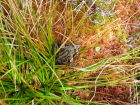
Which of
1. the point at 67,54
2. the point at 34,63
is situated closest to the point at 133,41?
the point at 67,54

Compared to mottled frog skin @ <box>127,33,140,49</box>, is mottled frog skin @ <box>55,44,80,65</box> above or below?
below

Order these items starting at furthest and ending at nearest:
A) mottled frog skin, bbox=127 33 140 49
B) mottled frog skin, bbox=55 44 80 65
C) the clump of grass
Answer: mottled frog skin, bbox=127 33 140 49 < mottled frog skin, bbox=55 44 80 65 < the clump of grass

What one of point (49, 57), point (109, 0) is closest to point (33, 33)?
point (49, 57)

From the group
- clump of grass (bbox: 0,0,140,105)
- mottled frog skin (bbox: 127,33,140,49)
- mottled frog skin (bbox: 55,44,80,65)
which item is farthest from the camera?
mottled frog skin (bbox: 127,33,140,49)

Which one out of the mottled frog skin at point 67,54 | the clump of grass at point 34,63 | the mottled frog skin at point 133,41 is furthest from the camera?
the mottled frog skin at point 133,41

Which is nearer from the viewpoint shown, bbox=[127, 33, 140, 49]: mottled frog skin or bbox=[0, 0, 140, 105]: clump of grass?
bbox=[0, 0, 140, 105]: clump of grass

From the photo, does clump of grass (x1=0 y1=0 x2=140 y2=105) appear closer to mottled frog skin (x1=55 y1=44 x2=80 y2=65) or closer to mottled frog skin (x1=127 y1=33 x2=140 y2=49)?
mottled frog skin (x1=55 y1=44 x2=80 y2=65)

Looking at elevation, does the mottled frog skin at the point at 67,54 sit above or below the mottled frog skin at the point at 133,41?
below

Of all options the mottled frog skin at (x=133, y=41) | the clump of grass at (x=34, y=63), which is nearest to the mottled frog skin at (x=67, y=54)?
the clump of grass at (x=34, y=63)

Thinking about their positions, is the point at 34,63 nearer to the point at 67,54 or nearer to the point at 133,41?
the point at 67,54

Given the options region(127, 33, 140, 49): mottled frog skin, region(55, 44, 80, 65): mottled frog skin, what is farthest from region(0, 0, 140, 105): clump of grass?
region(127, 33, 140, 49): mottled frog skin

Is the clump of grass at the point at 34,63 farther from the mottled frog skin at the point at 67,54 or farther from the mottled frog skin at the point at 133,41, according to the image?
the mottled frog skin at the point at 133,41

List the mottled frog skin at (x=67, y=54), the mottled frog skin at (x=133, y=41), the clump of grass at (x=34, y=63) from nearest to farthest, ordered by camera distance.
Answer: the clump of grass at (x=34, y=63) → the mottled frog skin at (x=67, y=54) → the mottled frog skin at (x=133, y=41)
